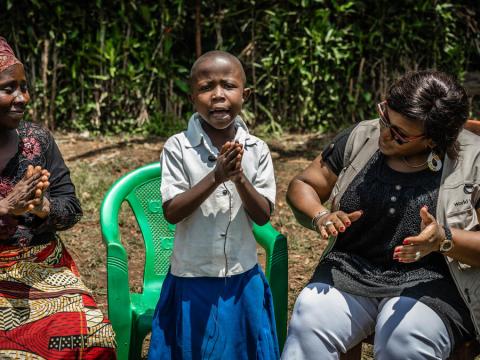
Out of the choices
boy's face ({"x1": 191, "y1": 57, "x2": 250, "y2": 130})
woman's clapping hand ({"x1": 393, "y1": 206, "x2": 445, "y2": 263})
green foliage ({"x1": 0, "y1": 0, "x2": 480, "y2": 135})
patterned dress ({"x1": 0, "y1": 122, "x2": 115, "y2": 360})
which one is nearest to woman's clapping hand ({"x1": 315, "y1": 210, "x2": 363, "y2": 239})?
woman's clapping hand ({"x1": 393, "y1": 206, "x2": 445, "y2": 263})

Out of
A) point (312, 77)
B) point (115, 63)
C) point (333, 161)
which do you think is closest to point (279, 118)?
point (312, 77)

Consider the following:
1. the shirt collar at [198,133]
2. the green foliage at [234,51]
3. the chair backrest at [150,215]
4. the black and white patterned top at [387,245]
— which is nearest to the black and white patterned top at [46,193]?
the chair backrest at [150,215]

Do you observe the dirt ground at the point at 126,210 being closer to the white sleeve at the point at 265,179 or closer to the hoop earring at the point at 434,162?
the white sleeve at the point at 265,179

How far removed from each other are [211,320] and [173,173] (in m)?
0.63

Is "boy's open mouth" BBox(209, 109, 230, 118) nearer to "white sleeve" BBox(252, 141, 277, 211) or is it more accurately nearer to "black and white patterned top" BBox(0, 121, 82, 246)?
"white sleeve" BBox(252, 141, 277, 211)

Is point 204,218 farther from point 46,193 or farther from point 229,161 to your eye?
point 46,193

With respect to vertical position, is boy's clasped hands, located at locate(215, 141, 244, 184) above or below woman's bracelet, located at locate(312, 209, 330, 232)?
above

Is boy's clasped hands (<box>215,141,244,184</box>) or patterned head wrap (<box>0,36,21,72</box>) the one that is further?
patterned head wrap (<box>0,36,21,72</box>)

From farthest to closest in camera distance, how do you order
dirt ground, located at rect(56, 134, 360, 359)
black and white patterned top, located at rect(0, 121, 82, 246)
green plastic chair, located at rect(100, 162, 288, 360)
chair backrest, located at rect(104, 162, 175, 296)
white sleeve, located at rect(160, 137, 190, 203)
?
dirt ground, located at rect(56, 134, 360, 359) → chair backrest, located at rect(104, 162, 175, 296) → green plastic chair, located at rect(100, 162, 288, 360) → black and white patterned top, located at rect(0, 121, 82, 246) → white sleeve, located at rect(160, 137, 190, 203)

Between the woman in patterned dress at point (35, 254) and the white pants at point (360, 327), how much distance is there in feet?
2.59

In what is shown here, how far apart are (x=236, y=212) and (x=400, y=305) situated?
0.76 meters

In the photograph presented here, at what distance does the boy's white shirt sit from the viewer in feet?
10.6

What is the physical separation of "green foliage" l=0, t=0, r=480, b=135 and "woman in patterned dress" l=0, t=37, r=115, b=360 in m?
4.52

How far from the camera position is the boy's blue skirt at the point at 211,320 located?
3.28 metres
